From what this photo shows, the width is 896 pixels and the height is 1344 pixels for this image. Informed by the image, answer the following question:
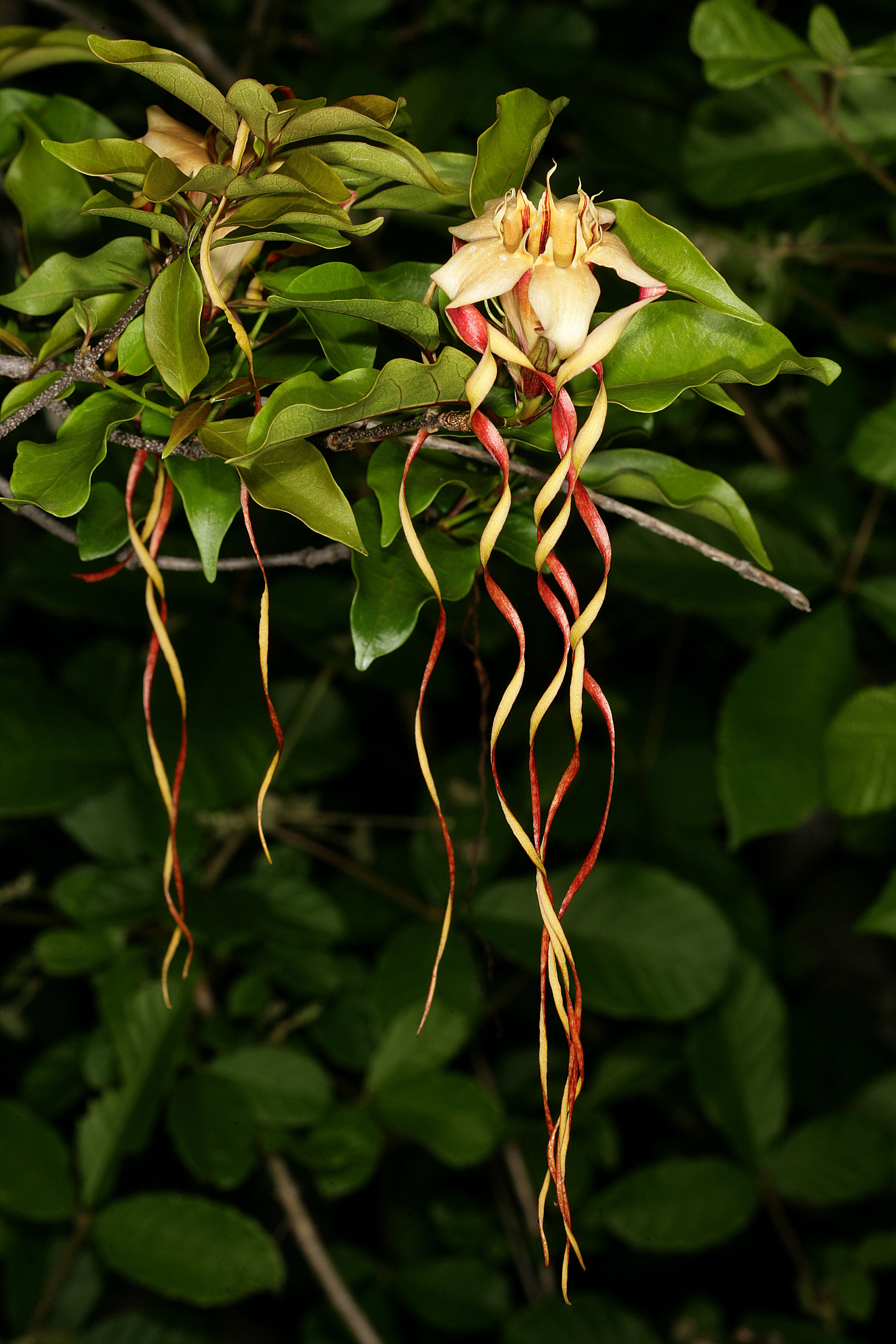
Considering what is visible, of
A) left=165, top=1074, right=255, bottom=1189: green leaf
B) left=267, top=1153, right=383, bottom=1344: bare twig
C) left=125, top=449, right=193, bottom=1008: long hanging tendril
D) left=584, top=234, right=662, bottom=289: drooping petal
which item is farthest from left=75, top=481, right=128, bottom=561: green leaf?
left=267, top=1153, right=383, bottom=1344: bare twig

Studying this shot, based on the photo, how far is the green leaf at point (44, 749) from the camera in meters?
0.93

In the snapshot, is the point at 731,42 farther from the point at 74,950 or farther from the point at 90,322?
the point at 74,950

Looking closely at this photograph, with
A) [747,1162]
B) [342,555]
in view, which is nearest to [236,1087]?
[747,1162]

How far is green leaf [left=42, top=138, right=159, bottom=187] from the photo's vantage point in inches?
12.1

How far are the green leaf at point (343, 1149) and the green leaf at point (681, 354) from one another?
0.77 meters

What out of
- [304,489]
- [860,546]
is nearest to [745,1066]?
[860,546]

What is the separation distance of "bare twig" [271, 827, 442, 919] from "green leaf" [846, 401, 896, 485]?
585 millimetres

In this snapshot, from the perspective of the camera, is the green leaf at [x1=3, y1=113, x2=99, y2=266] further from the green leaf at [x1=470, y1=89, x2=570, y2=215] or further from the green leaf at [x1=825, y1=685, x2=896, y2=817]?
the green leaf at [x1=825, y1=685, x2=896, y2=817]

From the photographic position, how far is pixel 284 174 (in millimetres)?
310

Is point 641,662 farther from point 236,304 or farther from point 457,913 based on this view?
point 236,304

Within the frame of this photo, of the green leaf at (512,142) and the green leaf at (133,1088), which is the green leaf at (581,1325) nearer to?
the green leaf at (133,1088)

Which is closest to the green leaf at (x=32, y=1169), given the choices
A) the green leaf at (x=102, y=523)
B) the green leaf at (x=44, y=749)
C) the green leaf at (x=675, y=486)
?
the green leaf at (x=44, y=749)

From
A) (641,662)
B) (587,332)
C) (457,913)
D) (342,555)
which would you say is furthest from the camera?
(641,662)

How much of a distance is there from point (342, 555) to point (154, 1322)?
94 cm
